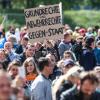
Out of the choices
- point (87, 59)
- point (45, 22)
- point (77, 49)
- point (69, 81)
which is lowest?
point (69, 81)

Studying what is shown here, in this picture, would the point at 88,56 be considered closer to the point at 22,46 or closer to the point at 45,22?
the point at 45,22

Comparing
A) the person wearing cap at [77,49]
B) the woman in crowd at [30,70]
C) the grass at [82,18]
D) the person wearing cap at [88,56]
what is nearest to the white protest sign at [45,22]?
the person wearing cap at [77,49]

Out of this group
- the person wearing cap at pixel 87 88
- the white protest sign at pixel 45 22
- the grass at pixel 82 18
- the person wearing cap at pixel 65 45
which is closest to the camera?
the person wearing cap at pixel 87 88

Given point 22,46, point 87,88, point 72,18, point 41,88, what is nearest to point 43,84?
point 41,88

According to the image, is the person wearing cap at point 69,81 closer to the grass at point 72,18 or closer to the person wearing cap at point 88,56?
the person wearing cap at point 88,56

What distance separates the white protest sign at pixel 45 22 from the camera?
19188 mm

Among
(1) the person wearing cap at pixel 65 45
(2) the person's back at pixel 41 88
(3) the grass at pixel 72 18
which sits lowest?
(2) the person's back at pixel 41 88

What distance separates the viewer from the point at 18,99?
865 centimetres

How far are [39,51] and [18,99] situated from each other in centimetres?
918

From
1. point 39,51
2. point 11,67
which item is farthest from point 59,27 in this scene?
point 11,67

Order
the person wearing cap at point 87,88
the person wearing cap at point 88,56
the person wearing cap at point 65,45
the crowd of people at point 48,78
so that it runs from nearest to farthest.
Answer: the crowd of people at point 48,78 < the person wearing cap at point 87,88 < the person wearing cap at point 88,56 < the person wearing cap at point 65,45

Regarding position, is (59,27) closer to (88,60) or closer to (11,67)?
(88,60)

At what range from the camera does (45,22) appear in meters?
19.5

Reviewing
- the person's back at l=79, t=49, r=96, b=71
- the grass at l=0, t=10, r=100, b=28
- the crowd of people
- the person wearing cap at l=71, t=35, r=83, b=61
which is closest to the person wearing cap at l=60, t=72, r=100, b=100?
the crowd of people
